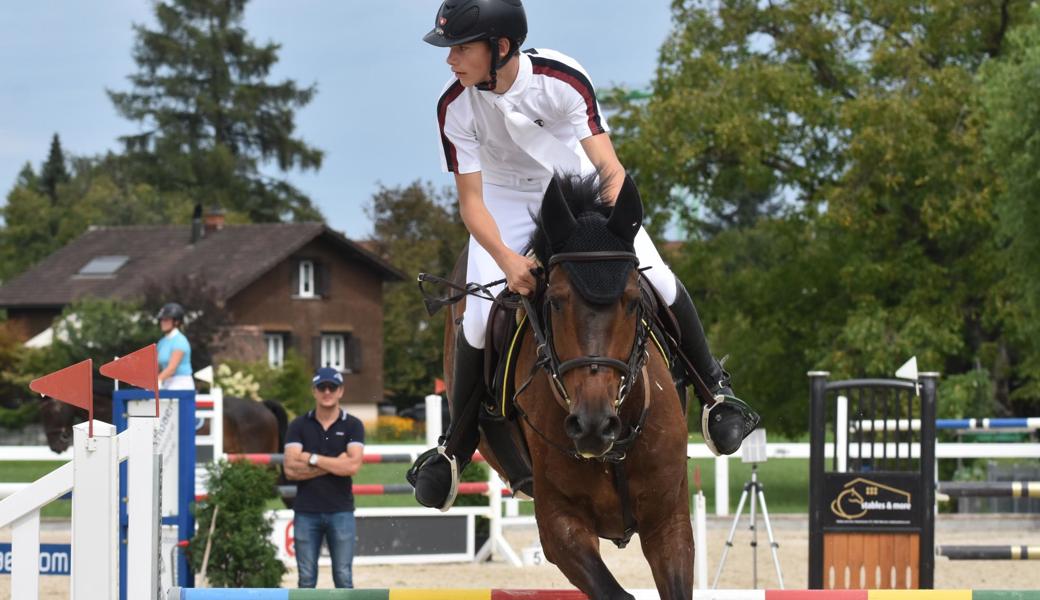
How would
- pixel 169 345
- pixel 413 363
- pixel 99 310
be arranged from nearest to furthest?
1. pixel 169 345
2. pixel 99 310
3. pixel 413 363

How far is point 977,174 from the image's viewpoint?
18688mm

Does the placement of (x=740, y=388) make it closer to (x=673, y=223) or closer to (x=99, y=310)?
(x=673, y=223)

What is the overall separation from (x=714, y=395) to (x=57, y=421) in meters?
9.78

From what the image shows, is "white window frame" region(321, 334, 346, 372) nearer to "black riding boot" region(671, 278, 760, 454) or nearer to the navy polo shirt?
the navy polo shirt

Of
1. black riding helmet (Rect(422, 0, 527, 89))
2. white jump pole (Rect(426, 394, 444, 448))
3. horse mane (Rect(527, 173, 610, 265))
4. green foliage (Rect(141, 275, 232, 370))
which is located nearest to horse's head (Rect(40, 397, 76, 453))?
white jump pole (Rect(426, 394, 444, 448))

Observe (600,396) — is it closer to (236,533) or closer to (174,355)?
(236,533)

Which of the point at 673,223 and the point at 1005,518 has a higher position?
the point at 673,223

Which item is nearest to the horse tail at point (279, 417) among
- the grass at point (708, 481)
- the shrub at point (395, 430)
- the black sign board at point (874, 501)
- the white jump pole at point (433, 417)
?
the grass at point (708, 481)

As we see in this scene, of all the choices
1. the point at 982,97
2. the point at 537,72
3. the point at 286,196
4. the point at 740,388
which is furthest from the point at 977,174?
the point at 286,196

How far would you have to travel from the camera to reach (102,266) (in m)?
45.6

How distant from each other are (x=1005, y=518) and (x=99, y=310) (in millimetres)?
20803

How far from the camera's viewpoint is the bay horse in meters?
3.93

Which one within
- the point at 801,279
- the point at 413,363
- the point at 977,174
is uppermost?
the point at 977,174

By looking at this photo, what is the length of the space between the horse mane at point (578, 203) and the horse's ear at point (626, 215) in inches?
2.8
